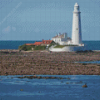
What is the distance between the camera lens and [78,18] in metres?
76.3

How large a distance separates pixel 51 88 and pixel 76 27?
48623 mm

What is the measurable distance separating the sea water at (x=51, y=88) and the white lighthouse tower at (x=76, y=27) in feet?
139

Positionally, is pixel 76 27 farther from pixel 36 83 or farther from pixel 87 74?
pixel 36 83

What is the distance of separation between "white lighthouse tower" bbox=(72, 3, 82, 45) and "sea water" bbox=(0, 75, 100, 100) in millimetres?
42344

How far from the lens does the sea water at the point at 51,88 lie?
1022 inches

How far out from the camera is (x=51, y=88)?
28766 mm

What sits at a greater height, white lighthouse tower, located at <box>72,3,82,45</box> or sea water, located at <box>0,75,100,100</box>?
white lighthouse tower, located at <box>72,3,82,45</box>

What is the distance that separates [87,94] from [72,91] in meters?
1.51

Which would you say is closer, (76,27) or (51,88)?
(51,88)

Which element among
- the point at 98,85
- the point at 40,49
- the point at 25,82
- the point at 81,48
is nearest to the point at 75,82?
the point at 98,85

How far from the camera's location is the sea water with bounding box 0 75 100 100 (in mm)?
25953

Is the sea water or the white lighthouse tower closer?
the sea water

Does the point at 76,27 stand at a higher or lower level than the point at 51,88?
higher

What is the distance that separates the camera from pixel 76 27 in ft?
251
